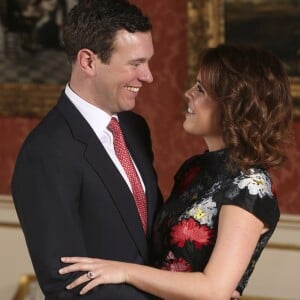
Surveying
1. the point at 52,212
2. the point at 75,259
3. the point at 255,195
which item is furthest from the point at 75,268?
the point at 255,195

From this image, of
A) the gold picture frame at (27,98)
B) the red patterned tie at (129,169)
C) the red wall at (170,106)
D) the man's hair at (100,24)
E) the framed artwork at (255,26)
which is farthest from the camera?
the gold picture frame at (27,98)

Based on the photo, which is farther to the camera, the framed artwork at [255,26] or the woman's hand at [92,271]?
the framed artwork at [255,26]

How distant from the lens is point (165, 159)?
12.9ft

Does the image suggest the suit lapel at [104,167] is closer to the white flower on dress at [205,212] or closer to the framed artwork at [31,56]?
the white flower on dress at [205,212]

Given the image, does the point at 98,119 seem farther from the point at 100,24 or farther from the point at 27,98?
the point at 27,98

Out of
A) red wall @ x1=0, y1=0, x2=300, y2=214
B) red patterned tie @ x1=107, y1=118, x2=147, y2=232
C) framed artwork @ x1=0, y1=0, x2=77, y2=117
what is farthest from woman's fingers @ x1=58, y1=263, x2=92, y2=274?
framed artwork @ x1=0, y1=0, x2=77, y2=117

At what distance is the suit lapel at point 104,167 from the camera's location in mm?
2197

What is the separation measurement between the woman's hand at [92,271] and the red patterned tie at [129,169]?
261 millimetres

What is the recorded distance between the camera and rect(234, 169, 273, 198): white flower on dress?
7.00ft

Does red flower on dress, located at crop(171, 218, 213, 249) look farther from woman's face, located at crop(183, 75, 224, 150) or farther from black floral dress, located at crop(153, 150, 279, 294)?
woman's face, located at crop(183, 75, 224, 150)

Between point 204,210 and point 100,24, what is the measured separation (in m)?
0.55

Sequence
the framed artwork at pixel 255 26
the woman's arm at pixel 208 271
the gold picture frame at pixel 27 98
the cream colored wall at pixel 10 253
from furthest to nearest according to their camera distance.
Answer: the cream colored wall at pixel 10 253 < the gold picture frame at pixel 27 98 < the framed artwork at pixel 255 26 < the woman's arm at pixel 208 271

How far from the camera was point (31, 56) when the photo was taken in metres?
3.97

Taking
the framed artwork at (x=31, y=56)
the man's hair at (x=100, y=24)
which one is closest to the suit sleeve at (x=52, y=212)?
the man's hair at (x=100, y=24)
